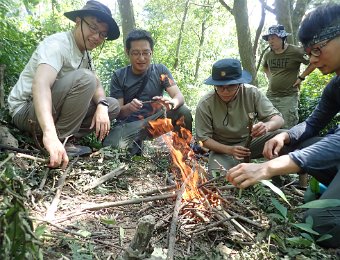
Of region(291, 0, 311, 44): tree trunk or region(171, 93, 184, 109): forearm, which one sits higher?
region(291, 0, 311, 44): tree trunk

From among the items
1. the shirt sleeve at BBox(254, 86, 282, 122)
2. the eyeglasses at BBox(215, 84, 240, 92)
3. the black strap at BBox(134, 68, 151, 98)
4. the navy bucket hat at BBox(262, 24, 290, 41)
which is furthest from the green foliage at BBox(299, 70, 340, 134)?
the black strap at BBox(134, 68, 151, 98)

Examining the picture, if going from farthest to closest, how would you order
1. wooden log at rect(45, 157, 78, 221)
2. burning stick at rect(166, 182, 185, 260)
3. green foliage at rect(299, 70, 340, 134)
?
green foliage at rect(299, 70, 340, 134) < wooden log at rect(45, 157, 78, 221) < burning stick at rect(166, 182, 185, 260)

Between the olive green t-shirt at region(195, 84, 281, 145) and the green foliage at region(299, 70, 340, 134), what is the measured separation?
8.83 ft

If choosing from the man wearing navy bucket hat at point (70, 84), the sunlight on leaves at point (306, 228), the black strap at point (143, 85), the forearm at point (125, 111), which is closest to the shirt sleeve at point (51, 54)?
the man wearing navy bucket hat at point (70, 84)

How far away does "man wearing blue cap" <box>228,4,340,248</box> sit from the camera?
2082 millimetres

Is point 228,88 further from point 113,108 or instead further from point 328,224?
point 328,224

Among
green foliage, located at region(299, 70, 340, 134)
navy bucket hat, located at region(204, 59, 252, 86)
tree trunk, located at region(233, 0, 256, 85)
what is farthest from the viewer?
tree trunk, located at region(233, 0, 256, 85)

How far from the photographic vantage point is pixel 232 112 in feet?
12.7

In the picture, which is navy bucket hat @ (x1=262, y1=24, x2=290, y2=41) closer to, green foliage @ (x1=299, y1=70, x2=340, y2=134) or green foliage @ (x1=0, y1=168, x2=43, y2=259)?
green foliage @ (x1=299, y1=70, x2=340, y2=134)

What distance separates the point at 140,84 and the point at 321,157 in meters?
2.94

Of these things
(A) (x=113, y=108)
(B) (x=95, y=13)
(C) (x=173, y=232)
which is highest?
(B) (x=95, y=13)

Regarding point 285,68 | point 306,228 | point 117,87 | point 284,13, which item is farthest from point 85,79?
point 284,13

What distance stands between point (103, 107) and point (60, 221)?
1581 mm

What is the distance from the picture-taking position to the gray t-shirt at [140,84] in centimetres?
459
